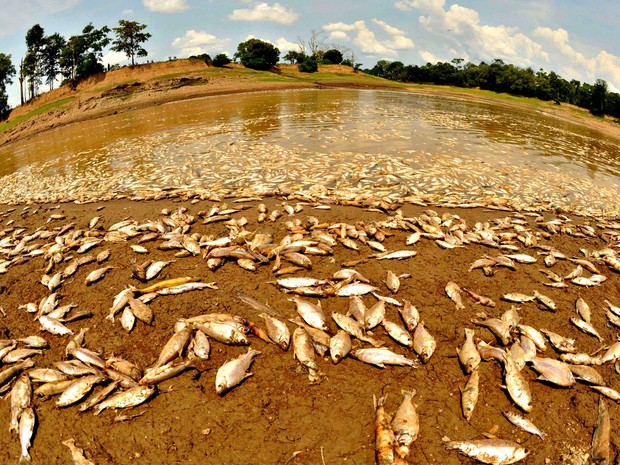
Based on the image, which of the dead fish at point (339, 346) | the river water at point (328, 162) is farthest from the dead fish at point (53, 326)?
the river water at point (328, 162)

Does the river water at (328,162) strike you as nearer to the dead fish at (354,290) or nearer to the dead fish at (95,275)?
the dead fish at (95,275)

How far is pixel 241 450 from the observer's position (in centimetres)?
373

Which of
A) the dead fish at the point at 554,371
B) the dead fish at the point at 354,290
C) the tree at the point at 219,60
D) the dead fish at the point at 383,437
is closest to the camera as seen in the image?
the dead fish at the point at 383,437

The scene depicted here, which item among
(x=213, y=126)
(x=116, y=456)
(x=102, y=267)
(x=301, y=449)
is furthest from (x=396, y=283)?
A: (x=213, y=126)

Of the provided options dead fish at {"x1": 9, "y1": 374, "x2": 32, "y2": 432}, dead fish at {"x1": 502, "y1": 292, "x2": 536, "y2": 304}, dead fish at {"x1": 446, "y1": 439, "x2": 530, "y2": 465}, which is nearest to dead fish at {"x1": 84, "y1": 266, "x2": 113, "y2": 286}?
dead fish at {"x1": 9, "y1": 374, "x2": 32, "y2": 432}

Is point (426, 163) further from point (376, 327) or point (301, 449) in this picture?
point (301, 449)

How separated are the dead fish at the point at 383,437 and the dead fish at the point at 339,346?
0.69 m

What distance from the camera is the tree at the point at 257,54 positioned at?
66.5 m

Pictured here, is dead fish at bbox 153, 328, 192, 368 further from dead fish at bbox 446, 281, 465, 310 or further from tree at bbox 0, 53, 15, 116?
tree at bbox 0, 53, 15, 116

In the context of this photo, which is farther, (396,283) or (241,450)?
(396,283)

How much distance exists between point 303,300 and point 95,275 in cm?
382

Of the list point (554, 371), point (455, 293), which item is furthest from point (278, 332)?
point (554, 371)

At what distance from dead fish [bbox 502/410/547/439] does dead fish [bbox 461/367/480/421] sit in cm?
35

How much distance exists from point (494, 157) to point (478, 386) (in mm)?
13414
